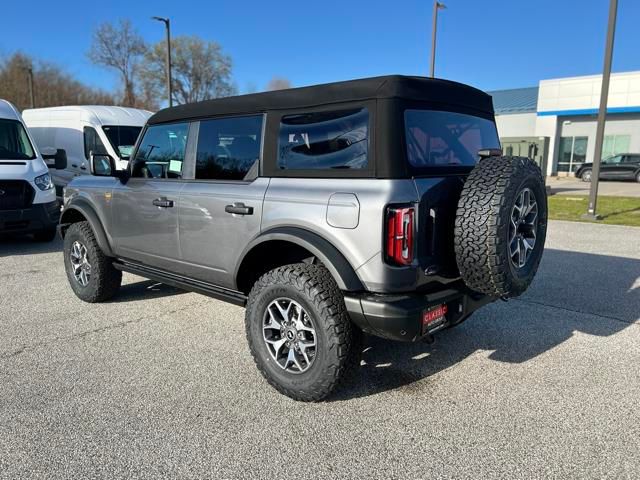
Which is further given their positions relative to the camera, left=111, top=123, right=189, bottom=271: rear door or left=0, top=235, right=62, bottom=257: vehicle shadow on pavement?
left=0, top=235, right=62, bottom=257: vehicle shadow on pavement

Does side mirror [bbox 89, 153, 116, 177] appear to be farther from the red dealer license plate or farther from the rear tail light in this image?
the red dealer license plate

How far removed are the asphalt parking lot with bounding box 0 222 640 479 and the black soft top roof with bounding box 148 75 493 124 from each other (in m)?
1.92

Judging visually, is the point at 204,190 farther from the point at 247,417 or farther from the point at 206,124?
the point at 247,417

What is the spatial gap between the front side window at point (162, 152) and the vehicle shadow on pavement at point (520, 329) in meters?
2.28

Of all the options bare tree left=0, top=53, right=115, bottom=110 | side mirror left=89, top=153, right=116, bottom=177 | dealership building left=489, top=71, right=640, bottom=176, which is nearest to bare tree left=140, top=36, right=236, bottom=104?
bare tree left=0, top=53, right=115, bottom=110

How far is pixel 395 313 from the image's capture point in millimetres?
2748

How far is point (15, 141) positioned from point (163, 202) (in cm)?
604

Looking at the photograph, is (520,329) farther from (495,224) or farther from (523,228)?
(495,224)

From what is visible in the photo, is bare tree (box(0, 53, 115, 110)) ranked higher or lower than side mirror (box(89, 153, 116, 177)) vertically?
higher

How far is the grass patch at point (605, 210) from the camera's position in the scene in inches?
433

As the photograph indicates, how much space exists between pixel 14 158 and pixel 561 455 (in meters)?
8.72

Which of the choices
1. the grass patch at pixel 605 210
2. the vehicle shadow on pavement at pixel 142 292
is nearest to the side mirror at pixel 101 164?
the vehicle shadow on pavement at pixel 142 292

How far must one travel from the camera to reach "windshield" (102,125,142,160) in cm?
1173

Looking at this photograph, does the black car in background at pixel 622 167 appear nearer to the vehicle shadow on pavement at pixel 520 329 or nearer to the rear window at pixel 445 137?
the vehicle shadow on pavement at pixel 520 329
